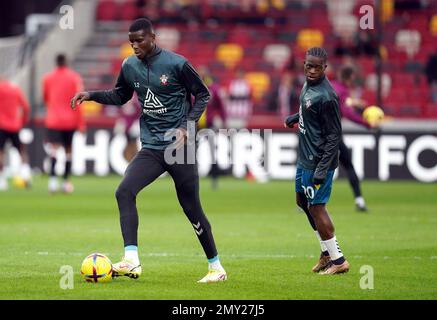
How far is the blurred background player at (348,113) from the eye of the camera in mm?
18312

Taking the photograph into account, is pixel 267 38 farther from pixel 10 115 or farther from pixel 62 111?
pixel 62 111

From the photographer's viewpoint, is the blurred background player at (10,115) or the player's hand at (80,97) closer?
the player's hand at (80,97)

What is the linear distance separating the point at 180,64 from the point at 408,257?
13.0 feet

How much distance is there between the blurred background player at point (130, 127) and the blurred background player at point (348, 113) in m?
10.1

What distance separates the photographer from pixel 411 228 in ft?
55.4

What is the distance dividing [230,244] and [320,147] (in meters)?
3.37

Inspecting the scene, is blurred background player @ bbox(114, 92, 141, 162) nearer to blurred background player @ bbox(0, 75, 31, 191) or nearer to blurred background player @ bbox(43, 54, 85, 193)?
blurred background player @ bbox(0, 75, 31, 191)

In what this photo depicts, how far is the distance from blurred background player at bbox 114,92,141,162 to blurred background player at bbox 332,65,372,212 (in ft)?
33.3

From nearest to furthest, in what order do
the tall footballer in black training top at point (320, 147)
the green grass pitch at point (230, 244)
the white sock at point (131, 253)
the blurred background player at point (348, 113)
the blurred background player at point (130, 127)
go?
1. the green grass pitch at point (230, 244)
2. the white sock at point (131, 253)
3. the tall footballer in black training top at point (320, 147)
4. the blurred background player at point (348, 113)
5. the blurred background player at point (130, 127)

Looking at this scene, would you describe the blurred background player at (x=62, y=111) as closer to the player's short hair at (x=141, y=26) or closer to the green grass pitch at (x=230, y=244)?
the green grass pitch at (x=230, y=244)

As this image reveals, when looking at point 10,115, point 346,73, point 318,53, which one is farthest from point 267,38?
point 318,53

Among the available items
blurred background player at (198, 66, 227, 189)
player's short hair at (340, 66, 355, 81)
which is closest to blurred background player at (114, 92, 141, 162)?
blurred background player at (198, 66, 227, 189)

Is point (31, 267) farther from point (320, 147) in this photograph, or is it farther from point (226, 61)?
point (226, 61)

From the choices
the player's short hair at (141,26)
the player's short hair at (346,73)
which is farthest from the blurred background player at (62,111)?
the player's short hair at (141,26)
